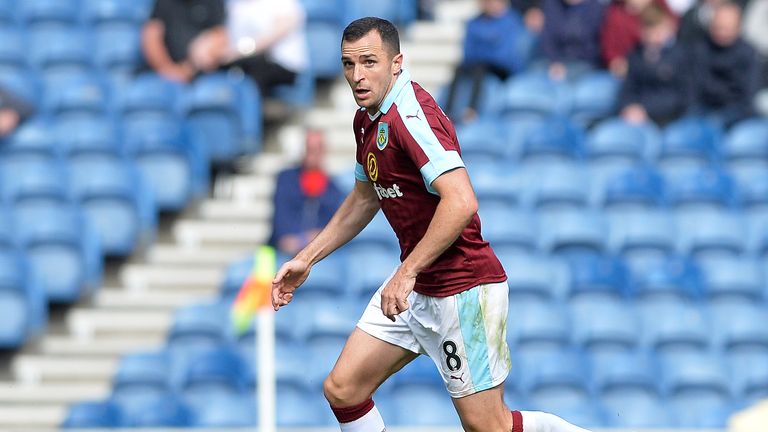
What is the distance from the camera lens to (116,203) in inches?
444

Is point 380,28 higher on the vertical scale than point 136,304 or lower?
higher

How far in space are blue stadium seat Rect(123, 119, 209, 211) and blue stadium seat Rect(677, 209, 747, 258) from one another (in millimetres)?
3880

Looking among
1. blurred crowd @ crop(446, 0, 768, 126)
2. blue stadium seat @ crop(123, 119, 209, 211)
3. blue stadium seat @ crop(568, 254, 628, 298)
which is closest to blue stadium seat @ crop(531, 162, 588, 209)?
blue stadium seat @ crop(568, 254, 628, 298)

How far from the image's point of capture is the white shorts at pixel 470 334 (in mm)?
6109

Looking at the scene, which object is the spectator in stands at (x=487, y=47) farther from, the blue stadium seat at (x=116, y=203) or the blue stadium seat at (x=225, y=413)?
the blue stadium seat at (x=225, y=413)

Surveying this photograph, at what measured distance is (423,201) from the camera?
6.02 m

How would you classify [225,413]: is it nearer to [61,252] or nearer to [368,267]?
[368,267]

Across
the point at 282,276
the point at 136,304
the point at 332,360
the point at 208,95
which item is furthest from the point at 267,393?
the point at 208,95

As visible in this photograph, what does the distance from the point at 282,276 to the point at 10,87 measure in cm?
679

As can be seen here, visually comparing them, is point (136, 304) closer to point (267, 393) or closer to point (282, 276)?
point (267, 393)

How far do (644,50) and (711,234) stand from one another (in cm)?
170

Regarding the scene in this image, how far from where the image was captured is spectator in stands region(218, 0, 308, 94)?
12.0 metres

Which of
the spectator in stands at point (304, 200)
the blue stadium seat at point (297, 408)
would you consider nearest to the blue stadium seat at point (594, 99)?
the spectator in stands at point (304, 200)

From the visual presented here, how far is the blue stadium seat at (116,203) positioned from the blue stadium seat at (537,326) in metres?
3.14
